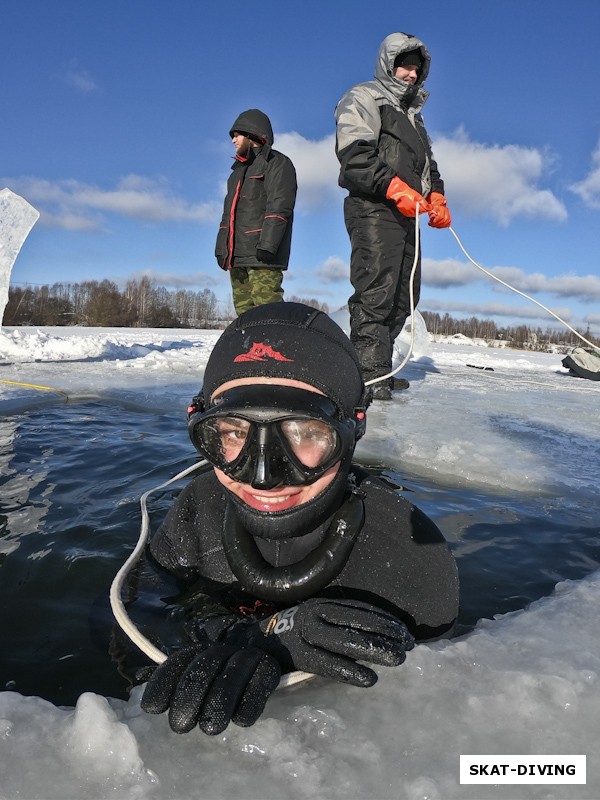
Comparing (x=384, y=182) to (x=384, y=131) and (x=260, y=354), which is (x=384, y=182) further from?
(x=260, y=354)

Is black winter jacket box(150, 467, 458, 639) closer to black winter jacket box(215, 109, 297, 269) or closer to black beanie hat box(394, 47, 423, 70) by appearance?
black winter jacket box(215, 109, 297, 269)

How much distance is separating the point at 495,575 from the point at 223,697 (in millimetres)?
1533

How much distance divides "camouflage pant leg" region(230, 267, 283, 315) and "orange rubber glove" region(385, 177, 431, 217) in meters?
1.32

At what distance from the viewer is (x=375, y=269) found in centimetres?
488

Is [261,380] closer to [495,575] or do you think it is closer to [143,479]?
[495,575]

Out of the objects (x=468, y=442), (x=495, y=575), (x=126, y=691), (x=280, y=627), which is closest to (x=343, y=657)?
(x=280, y=627)

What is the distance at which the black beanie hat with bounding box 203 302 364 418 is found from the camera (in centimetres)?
165

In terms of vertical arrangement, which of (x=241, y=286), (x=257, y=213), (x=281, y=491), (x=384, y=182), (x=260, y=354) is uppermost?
(x=384, y=182)

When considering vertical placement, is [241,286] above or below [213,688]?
above

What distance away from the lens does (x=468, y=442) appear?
403 cm

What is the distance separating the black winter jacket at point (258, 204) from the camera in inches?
196

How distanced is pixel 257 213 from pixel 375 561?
4.25 meters

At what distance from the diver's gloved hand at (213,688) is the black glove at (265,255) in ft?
13.7

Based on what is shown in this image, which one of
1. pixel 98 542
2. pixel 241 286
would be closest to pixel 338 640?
pixel 98 542
